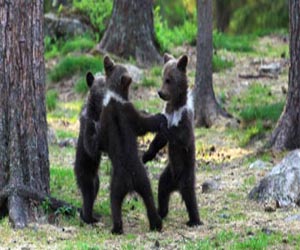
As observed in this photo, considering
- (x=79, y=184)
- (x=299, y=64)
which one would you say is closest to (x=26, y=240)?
A: (x=79, y=184)

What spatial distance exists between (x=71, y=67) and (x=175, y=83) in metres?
10.4

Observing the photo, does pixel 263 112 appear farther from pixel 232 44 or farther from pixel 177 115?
pixel 232 44

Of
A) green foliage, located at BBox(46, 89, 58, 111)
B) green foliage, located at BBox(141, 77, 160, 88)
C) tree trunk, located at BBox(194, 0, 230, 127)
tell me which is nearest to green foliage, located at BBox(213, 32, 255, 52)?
green foliage, located at BBox(141, 77, 160, 88)

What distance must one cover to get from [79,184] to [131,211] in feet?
2.75

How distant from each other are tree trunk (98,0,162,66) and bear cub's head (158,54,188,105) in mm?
9812

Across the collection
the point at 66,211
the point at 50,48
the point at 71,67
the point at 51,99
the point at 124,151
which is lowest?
the point at 66,211

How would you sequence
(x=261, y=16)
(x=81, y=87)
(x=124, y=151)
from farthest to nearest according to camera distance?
1. (x=261, y=16)
2. (x=81, y=87)
3. (x=124, y=151)

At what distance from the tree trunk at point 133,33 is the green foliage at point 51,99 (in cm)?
178

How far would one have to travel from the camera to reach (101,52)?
19500 mm

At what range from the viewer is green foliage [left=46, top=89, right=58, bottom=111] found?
1736 centimetres

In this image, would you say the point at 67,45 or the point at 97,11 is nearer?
the point at 67,45

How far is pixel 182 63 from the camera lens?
9258mm

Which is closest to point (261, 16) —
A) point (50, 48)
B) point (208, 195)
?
point (50, 48)

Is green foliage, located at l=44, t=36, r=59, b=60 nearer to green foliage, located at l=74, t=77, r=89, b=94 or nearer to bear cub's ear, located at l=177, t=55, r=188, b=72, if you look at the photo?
green foliage, located at l=74, t=77, r=89, b=94
